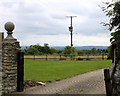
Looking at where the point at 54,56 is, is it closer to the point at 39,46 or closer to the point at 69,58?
the point at 69,58

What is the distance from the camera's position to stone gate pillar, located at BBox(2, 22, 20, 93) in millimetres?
8245

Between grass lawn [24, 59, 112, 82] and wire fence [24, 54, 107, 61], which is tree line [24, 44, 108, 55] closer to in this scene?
wire fence [24, 54, 107, 61]

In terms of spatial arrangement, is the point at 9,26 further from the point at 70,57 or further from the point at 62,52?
the point at 62,52

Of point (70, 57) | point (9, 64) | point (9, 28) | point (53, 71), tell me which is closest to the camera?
point (9, 64)

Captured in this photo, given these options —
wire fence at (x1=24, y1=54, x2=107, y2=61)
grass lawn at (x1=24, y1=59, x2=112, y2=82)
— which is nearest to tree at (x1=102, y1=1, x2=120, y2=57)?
grass lawn at (x1=24, y1=59, x2=112, y2=82)

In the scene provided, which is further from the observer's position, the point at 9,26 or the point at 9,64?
the point at 9,26

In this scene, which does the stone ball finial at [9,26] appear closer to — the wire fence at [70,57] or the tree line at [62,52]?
the wire fence at [70,57]

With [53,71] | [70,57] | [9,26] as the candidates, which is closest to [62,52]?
[70,57]

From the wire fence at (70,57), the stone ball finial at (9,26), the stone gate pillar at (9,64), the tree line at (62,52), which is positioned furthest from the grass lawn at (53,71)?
the tree line at (62,52)

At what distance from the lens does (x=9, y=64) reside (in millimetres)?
8297

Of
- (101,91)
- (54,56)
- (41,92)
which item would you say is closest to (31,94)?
(41,92)

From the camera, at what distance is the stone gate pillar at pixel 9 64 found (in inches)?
325

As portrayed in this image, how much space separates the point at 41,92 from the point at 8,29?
3252 millimetres

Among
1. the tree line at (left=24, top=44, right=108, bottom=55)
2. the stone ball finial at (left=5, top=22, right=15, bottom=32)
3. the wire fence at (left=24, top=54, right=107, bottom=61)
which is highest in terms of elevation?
the stone ball finial at (left=5, top=22, right=15, bottom=32)
